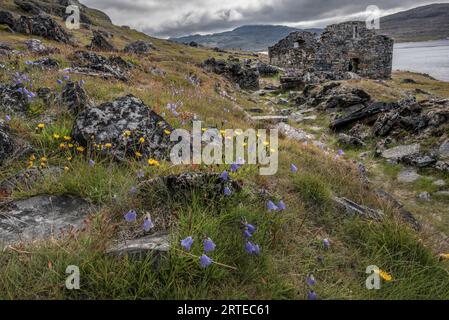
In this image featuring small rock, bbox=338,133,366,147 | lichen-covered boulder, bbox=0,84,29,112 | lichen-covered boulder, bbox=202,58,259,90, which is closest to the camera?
lichen-covered boulder, bbox=0,84,29,112

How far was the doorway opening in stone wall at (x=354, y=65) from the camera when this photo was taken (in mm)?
38953

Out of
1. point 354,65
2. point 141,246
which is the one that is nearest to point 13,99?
point 141,246

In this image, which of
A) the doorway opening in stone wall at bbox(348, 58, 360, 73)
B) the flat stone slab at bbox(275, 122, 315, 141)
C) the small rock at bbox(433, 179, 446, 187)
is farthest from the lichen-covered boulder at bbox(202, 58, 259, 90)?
the small rock at bbox(433, 179, 446, 187)

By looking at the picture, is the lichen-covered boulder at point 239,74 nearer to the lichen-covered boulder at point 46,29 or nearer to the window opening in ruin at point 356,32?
the lichen-covered boulder at point 46,29

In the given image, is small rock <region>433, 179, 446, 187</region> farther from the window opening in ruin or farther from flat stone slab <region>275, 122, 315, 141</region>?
the window opening in ruin

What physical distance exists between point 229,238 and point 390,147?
491 inches

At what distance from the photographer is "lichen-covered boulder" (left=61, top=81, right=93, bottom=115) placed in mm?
6684

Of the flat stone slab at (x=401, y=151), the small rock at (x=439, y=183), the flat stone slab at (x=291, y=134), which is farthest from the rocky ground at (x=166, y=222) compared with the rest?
the flat stone slab at (x=401, y=151)

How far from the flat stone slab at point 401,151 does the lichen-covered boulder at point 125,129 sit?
999 centimetres

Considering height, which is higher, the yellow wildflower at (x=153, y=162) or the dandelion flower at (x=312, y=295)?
the yellow wildflower at (x=153, y=162)

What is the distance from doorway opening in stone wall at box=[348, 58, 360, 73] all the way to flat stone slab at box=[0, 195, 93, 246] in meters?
40.9

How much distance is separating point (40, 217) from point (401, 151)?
12812 mm

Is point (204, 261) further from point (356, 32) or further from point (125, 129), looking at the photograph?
point (356, 32)
